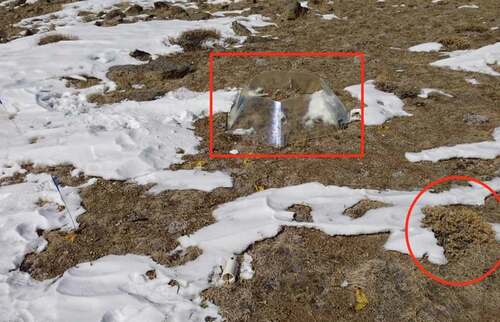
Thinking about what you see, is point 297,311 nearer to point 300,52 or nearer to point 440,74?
point 440,74

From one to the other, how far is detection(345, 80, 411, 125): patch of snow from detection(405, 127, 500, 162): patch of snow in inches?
60.2

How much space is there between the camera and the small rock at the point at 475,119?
8617mm

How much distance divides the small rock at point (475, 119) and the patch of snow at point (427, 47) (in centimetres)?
526

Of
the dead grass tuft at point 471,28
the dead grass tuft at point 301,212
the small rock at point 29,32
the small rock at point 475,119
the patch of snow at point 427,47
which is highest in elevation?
the small rock at point 29,32

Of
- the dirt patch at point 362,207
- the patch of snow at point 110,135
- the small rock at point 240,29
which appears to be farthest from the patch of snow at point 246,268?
the small rock at point 240,29

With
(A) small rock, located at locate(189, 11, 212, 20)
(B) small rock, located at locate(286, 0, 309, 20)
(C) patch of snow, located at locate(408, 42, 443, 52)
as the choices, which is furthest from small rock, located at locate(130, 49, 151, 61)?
(C) patch of snow, located at locate(408, 42, 443, 52)

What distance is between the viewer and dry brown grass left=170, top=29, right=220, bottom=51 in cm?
1405

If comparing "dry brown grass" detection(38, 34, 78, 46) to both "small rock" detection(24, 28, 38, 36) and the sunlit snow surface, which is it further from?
the sunlit snow surface

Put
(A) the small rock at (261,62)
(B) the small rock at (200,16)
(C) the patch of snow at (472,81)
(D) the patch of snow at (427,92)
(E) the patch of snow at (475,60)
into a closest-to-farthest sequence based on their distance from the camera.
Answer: (D) the patch of snow at (427,92), (C) the patch of snow at (472,81), (E) the patch of snow at (475,60), (A) the small rock at (261,62), (B) the small rock at (200,16)

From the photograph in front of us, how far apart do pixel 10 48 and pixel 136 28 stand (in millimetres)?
4624

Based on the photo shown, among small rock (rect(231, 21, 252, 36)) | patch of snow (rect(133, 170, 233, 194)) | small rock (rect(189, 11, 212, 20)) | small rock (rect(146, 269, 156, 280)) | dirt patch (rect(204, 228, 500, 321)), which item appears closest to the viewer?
Answer: dirt patch (rect(204, 228, 500, 321))

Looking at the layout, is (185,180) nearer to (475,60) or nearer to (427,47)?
(475,60)

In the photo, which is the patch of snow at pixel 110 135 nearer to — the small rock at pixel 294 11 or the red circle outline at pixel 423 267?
the red circle outline at pixel 423 267

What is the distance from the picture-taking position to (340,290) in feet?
15.5
